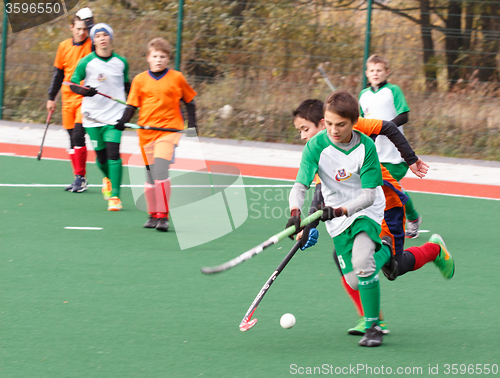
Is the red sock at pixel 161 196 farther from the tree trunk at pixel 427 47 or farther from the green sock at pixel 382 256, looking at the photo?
the tree trunk at pixel 427 47

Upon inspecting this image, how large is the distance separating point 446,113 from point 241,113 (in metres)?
3.59

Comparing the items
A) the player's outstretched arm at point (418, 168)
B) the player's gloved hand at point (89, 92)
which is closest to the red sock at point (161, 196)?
the player's gloved hand at point (89, 92)

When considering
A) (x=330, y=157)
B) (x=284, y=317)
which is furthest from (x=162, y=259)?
(x=330, y=157)

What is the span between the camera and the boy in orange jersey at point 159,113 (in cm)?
698

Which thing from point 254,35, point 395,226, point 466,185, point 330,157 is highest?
point 254,35

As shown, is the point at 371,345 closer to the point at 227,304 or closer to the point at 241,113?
the point at 227,304

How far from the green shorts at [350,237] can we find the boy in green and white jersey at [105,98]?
3995mm

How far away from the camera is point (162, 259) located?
5980mm

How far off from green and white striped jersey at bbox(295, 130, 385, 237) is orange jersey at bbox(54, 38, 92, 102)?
4977mm

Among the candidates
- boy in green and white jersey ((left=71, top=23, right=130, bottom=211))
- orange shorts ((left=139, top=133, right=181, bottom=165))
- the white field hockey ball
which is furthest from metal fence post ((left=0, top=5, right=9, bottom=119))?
the white field hockey ball

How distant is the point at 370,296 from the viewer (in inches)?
164

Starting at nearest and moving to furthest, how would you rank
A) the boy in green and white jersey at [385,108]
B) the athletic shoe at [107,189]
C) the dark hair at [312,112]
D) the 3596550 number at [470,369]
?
the 3596550 number at [470,369], the dark hair at [312,112], the boy in green and white jersey at [385,108], the athletic shoe at [107,189]

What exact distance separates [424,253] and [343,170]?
1.03 metres

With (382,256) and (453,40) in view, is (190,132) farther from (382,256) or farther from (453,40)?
(453,40)
